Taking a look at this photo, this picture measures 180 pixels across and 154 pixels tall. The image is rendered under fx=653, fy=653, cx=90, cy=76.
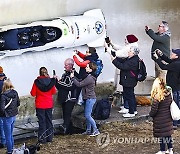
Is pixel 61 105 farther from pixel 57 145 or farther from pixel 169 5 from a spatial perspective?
pixel 169 5

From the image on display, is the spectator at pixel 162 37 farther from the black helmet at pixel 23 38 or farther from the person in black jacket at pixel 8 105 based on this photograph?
the person in black jacket at pixel 8 105

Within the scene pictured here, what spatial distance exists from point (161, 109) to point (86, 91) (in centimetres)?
198

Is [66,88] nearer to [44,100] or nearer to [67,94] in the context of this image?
[67,94]

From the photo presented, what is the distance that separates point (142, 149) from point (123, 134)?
889 mm

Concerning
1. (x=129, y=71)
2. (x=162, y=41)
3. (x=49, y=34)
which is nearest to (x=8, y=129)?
(x=129, y=71)

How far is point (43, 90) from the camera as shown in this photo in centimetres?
1049

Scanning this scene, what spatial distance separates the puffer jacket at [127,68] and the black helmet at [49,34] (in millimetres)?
1657

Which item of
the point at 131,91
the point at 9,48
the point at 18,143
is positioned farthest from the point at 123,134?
the point at 9,48

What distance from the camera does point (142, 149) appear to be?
10.2 metres

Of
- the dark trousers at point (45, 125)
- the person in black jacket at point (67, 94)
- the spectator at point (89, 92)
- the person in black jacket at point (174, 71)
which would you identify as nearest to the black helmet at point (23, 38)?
the person in black jacket at point (67, 94)

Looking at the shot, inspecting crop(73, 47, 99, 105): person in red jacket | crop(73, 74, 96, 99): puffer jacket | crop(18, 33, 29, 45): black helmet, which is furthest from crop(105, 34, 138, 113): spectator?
crop(18, 33, 29, 45): black helmet

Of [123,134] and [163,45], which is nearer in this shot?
[123,134]

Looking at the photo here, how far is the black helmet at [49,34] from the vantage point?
1228 centimetres

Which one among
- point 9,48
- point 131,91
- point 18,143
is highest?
point 9,48
